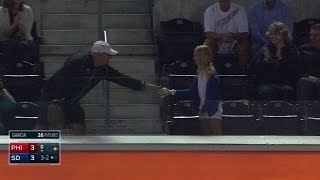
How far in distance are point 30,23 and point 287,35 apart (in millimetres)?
2985

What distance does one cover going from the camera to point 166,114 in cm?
433

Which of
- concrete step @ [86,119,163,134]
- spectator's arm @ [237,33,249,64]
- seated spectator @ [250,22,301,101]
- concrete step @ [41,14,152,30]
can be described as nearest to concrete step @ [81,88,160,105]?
concrete step @ [86,119,163,134]

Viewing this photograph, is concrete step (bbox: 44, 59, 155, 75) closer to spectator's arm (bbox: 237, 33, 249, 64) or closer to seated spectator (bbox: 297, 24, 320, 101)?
seated spectator (bbox: 297, 24, 320, 101)

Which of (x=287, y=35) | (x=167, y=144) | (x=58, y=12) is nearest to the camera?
(x=167, y=144)

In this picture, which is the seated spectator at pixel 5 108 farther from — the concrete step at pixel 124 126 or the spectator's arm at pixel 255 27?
the spectator's arm at pixel 255 27

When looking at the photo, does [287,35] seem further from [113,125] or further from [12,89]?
[12,89]

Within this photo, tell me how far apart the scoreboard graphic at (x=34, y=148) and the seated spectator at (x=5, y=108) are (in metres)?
0.08

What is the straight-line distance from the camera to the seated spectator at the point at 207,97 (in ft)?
14.0

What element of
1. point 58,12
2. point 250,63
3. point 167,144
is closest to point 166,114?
point 167,144

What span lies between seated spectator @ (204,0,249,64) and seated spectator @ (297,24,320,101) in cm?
77

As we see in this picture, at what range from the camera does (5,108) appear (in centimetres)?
427

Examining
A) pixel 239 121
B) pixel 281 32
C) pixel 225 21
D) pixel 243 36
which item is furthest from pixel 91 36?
pixel 239 121

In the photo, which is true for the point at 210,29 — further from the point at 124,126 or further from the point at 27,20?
the point at 124,126

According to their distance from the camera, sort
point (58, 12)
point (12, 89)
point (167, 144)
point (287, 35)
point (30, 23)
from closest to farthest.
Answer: point (167, 144) → point (12, 89) → point (287, 35) → point (30, 23) → point (58, 12)
